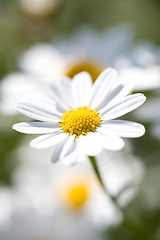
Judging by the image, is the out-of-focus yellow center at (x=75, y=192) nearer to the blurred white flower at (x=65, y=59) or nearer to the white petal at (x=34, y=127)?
the blurred white flower at (x=65, y=59)

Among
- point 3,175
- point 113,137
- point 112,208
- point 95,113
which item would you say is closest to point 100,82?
point 95,113

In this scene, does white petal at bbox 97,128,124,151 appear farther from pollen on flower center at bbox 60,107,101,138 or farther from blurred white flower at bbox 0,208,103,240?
blurred white flower at bbox 0,208,103,240

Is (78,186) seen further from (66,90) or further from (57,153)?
(57,153)

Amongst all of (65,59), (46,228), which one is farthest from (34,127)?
(65,59)

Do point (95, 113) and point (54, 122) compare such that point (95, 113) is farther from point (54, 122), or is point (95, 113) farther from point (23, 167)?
point (23, 167)

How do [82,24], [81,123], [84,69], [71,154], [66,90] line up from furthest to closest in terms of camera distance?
[82,24]
[84,69]
[66,90]
[81,123]
[71,154]

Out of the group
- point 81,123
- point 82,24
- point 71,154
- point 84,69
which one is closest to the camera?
point 71,154

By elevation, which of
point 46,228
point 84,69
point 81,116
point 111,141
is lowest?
point 46,228

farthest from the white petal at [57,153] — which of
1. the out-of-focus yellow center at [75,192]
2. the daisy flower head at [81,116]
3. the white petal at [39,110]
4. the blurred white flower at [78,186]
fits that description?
the out-of-focus yellow center at [75,192]

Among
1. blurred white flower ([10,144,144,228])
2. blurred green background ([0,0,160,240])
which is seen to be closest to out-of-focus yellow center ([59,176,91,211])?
blurred white flower ([10,144,144,228])
